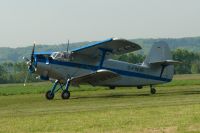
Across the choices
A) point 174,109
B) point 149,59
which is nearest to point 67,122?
point 174,109

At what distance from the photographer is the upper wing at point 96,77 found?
79.3 ft

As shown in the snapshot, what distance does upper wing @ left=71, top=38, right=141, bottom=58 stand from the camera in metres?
23.6

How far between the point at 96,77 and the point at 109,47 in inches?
73.8

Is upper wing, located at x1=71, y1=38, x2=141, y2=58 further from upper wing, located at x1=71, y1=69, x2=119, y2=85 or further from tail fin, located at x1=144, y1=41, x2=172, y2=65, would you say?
tail fin, located at x1=144, y1=41, x2=172, y2=65

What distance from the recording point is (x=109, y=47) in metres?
24.5

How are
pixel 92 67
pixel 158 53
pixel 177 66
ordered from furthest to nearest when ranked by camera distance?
pixel 177 66 → pixel 158 53 → pixel 92 67

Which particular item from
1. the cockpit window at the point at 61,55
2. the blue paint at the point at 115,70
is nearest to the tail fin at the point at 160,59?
the blue paint at the point at 115,70

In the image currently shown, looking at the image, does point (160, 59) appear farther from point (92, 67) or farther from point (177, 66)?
point (177, 66)

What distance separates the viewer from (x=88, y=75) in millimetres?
24422

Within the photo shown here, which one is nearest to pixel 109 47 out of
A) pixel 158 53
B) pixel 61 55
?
pixel 61 55

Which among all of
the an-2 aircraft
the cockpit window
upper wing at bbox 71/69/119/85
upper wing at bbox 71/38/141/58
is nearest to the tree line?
the an-2 aircraft

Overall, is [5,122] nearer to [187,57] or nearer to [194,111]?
[194,111]

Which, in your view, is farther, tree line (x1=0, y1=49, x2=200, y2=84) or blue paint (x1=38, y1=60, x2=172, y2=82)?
tree line (x1=0, y1=49, x2=200, y2=84)

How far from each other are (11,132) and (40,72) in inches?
557
